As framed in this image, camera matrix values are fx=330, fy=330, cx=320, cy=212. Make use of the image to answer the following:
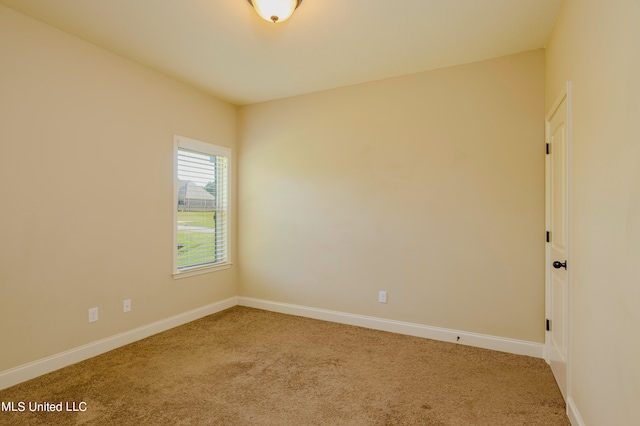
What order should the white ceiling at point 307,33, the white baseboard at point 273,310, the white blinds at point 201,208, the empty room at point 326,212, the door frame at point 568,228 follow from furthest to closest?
the white blinds at point 201,208
the white baseboard at point 273,310
the white ceiling at point 307,33
the door frame at point 568,228
the empty room at point 326,212

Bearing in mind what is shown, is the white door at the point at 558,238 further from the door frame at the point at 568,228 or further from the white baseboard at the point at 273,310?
the white baseboard at the point at 273,310

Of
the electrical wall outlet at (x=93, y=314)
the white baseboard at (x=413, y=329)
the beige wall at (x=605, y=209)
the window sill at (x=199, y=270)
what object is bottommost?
the white baseboard at (x=413, y=329)

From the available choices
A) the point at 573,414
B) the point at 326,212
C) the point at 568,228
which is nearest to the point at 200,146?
the point at 326,212

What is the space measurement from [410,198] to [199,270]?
2660 mm

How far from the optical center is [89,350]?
293 cm

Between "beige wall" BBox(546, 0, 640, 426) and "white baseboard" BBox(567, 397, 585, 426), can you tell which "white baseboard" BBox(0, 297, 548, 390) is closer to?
"white baseboard" BBox(567, 397, 585, 426)

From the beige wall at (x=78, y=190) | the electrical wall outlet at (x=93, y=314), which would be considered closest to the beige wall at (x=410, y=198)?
the beige wall at (x=78, y=190)

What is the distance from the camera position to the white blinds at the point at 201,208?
389 centimetres

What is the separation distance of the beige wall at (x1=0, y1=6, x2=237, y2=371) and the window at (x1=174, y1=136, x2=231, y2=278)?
16cm

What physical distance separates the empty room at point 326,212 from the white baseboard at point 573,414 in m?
0.03

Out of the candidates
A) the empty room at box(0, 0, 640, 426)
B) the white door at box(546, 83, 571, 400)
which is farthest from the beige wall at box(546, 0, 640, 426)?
the white door at box(546, 83, 571, 400)

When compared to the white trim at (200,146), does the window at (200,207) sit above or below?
below

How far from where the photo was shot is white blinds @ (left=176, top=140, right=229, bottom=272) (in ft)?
12.8

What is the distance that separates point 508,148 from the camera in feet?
10.2
